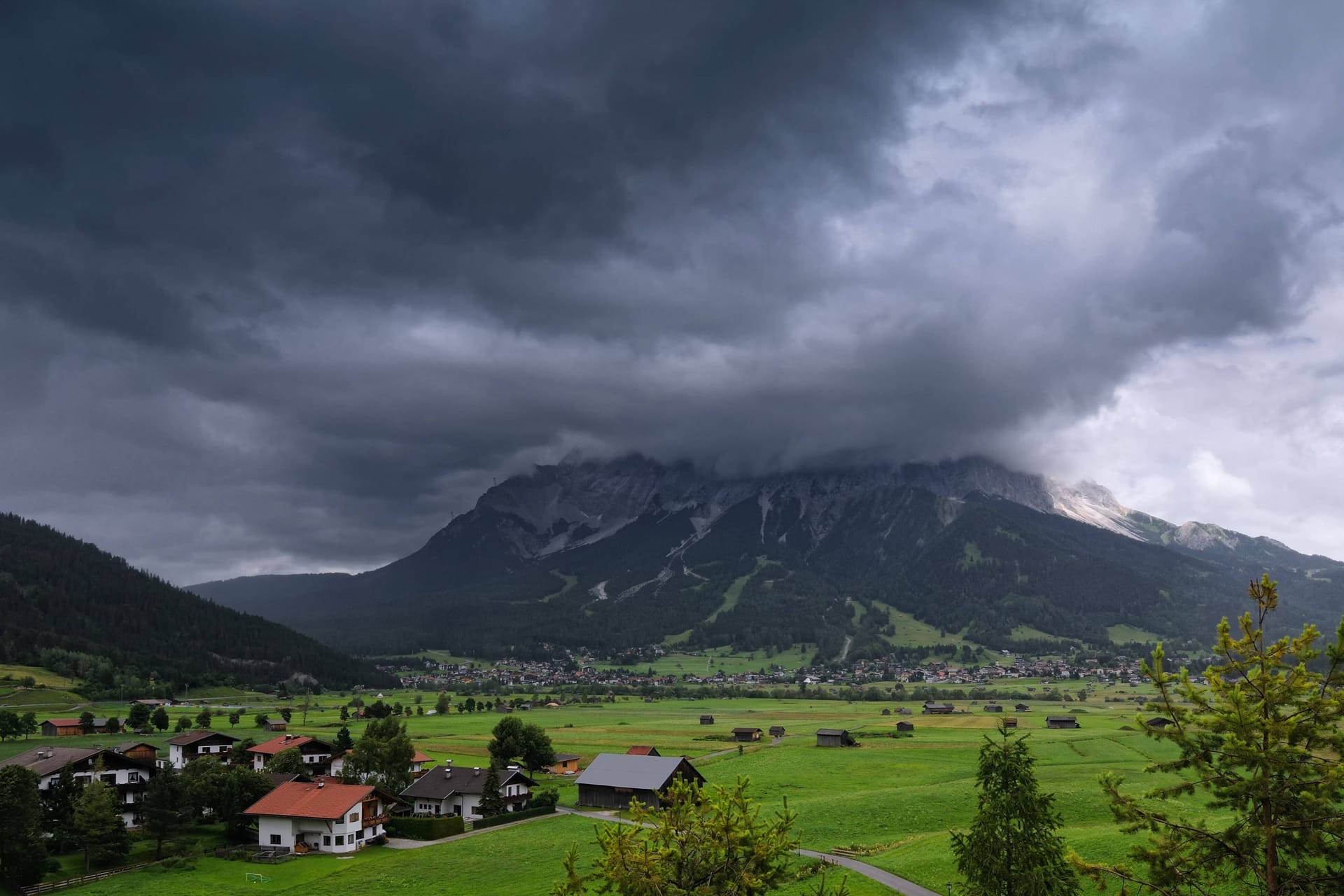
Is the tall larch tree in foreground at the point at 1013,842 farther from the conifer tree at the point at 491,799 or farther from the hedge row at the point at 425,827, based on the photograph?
the conifer tree at the point at 491,799

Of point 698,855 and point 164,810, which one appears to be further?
point 164,810

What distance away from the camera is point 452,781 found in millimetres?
79375

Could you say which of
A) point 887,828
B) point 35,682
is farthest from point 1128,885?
point 35,682

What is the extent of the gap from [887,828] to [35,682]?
18504cm

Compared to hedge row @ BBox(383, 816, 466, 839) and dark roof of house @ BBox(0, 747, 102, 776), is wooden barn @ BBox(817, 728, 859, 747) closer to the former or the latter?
hedge row @ BBox(383, 816, 466, 839)

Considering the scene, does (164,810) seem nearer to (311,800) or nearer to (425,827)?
(311,800)

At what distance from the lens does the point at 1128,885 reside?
3969cm

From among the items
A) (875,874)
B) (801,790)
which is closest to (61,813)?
(875,874)

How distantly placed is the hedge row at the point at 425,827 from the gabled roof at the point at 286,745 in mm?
20955

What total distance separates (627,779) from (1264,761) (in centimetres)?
6865

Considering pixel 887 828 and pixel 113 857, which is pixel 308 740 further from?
pixel 887 828

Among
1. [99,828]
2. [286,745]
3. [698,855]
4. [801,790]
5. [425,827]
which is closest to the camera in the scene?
[698,855]

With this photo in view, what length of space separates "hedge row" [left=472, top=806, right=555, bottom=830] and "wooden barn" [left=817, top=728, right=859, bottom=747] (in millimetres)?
55991

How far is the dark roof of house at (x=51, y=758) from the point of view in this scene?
68938 mm
